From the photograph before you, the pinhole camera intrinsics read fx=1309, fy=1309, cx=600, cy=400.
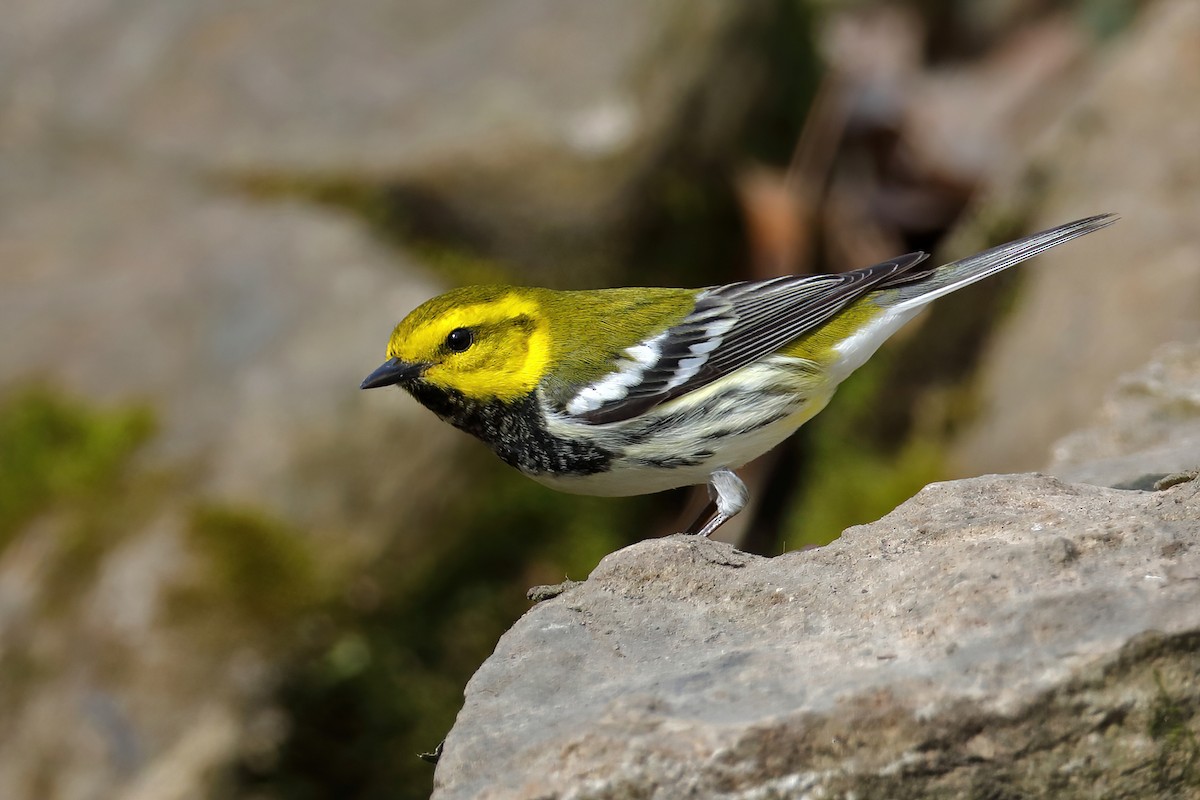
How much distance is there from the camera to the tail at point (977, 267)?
464cm

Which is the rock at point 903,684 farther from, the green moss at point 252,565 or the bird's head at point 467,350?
the green moss at point 252,565

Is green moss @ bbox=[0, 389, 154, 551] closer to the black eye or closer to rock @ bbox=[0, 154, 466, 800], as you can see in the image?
rock @ bbox=[0, 154, 466, 800]

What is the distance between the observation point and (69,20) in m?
8.85

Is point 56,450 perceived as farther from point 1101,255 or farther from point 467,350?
point 1101,255

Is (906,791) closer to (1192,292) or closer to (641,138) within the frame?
(1192,292)

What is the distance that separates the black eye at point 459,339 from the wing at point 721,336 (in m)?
0.41

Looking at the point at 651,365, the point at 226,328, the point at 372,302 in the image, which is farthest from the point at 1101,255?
the point at 226,328

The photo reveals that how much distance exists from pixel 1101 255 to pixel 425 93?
3.84 m

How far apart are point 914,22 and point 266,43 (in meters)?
6.24

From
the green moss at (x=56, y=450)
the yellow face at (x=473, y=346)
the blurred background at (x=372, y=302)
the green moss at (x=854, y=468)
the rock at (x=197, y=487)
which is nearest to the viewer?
the yellow face at (x=473, y=346)

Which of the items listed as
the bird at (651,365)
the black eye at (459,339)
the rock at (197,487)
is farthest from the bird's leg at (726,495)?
the rock at (197,487)

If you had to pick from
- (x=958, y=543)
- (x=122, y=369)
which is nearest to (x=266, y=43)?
(x=122, y=369)

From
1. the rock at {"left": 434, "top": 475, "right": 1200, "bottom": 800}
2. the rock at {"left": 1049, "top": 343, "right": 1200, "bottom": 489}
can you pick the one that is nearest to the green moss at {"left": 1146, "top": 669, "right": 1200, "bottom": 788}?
the rock at {"left": 434, "top": 475, "right": 1200, "bottom": 800}

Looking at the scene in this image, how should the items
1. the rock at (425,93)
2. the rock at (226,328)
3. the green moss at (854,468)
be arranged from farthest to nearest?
the rock at (425,93) < the green moss at (854,468) < the rock at (226,328)
